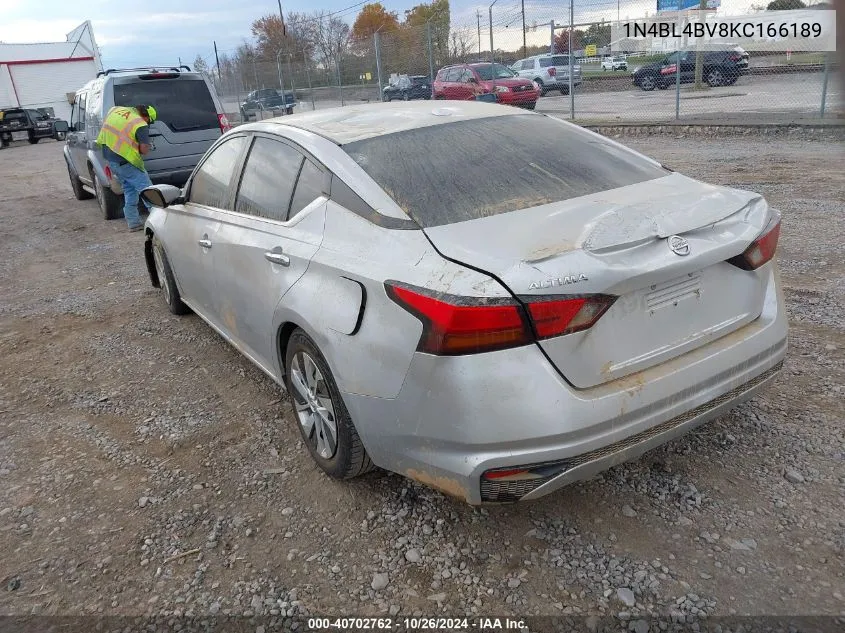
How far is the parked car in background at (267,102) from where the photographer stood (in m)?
25.9

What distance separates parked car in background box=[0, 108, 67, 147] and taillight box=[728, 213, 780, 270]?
33.8 metres

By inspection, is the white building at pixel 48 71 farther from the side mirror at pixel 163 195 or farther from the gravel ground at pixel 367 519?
the gravel ground at pixel 367 519

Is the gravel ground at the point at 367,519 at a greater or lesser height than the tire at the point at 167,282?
lesser

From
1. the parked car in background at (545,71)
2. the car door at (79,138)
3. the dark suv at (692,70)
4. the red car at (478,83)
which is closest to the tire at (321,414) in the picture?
the car door at (79,138)

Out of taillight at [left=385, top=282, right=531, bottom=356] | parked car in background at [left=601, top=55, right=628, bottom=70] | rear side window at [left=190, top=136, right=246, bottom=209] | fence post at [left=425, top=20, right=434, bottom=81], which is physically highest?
fence post at [left=425, top=20, right=434, bottom=81]

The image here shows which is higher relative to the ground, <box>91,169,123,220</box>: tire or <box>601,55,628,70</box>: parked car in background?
<box>601,55,628,70</box>: parked car in background

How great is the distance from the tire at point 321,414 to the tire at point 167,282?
2.45 meters

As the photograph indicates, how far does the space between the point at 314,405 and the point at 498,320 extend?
1.19 m

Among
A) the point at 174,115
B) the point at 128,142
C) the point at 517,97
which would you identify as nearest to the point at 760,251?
the point at 128,142

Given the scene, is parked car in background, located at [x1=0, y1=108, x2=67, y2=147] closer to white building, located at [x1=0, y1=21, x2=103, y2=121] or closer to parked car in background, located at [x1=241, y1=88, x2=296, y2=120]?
white building, located at [x1=0, y1=21, x2=103, y2=121]

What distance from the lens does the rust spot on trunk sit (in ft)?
7.41

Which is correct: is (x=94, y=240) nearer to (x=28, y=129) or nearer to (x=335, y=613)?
(x=335, y=613)

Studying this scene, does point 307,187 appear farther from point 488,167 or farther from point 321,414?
point 321,414

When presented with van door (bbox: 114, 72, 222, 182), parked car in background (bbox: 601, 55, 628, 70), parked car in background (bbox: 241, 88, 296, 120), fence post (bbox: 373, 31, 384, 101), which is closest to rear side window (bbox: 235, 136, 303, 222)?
van door (bbox: 114, 72, 222, 182)
